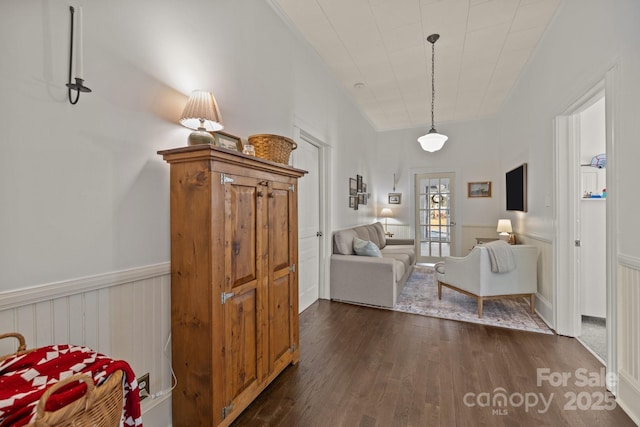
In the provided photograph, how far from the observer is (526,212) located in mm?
3889

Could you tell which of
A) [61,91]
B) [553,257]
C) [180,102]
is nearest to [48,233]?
[61,91]

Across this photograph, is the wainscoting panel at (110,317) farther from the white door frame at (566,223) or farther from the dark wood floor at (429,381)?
the white door frame at (566,223)

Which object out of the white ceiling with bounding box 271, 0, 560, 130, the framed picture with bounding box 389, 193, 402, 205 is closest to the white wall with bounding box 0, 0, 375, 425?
the white ceiling with bounding box 271, 0, 560, 130

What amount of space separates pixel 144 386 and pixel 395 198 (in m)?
6.00

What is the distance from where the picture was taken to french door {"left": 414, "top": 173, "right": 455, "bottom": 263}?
626cm

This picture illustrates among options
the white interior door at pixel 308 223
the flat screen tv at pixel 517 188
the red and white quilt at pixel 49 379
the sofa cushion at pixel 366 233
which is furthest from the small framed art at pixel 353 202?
the red and white quilt at pixel 49 379

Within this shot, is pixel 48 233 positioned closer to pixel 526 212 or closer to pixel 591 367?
pixel 591 367

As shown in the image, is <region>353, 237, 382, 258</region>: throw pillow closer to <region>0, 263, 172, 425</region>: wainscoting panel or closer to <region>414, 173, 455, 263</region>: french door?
<region>0, 263, 172, 425</region>: wainscoting panel

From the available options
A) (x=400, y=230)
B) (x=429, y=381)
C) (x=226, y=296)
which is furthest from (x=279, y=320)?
(x=400, y=230)

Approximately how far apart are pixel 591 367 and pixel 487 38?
329cm

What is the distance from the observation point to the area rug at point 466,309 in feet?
9.82

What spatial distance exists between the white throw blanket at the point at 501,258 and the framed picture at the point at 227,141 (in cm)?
285

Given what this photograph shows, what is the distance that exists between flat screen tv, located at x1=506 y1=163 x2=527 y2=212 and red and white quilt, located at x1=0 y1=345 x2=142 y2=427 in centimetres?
460

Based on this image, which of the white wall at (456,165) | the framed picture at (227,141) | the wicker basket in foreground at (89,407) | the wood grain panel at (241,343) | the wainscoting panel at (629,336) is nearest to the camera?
the wicker basket in foreground at (89,407)
